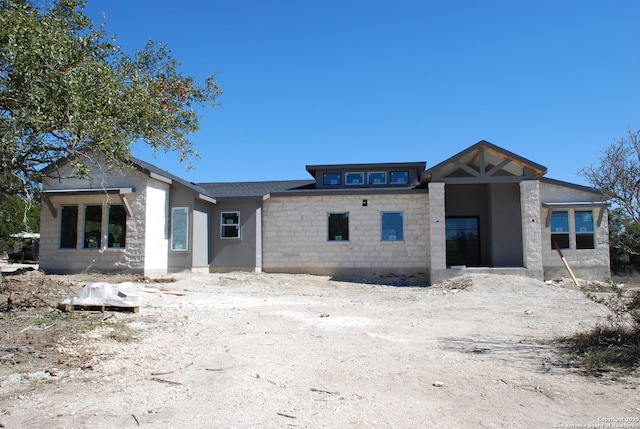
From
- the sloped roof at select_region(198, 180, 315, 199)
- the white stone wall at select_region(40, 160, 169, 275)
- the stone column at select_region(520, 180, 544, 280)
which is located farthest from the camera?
the sloped roof at select_region(198, 180, 315, 199)

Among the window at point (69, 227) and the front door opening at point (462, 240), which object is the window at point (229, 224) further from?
the front door opening at point (462, 240)

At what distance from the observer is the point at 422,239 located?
1950 cm

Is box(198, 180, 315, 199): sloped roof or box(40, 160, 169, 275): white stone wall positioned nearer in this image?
box(40, 160, 169, 275): white stone wall

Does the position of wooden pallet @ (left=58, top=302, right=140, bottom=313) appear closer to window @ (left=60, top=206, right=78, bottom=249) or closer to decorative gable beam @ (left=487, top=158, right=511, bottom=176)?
window @ (left=60, top=206, right=78, bottom=249)

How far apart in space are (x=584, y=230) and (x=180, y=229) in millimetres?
16640

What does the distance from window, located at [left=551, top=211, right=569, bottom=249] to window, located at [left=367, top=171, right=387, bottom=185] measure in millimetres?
7299

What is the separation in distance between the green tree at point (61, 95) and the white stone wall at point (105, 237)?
751cm

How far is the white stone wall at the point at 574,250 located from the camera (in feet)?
62.2

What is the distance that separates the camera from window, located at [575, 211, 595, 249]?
19.2m

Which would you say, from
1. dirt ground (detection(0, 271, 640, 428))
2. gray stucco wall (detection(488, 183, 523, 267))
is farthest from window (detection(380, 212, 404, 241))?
dirt ground (detection(0, 271, 640, 428))

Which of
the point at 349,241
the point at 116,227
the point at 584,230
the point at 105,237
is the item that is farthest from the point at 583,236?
the point at 105,237

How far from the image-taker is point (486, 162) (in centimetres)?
1941

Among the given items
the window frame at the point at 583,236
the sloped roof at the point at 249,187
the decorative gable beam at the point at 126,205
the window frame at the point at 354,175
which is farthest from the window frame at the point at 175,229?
the window frame at the point at 583,236

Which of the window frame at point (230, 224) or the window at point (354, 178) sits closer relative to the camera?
the window frame at point (230, 224)
